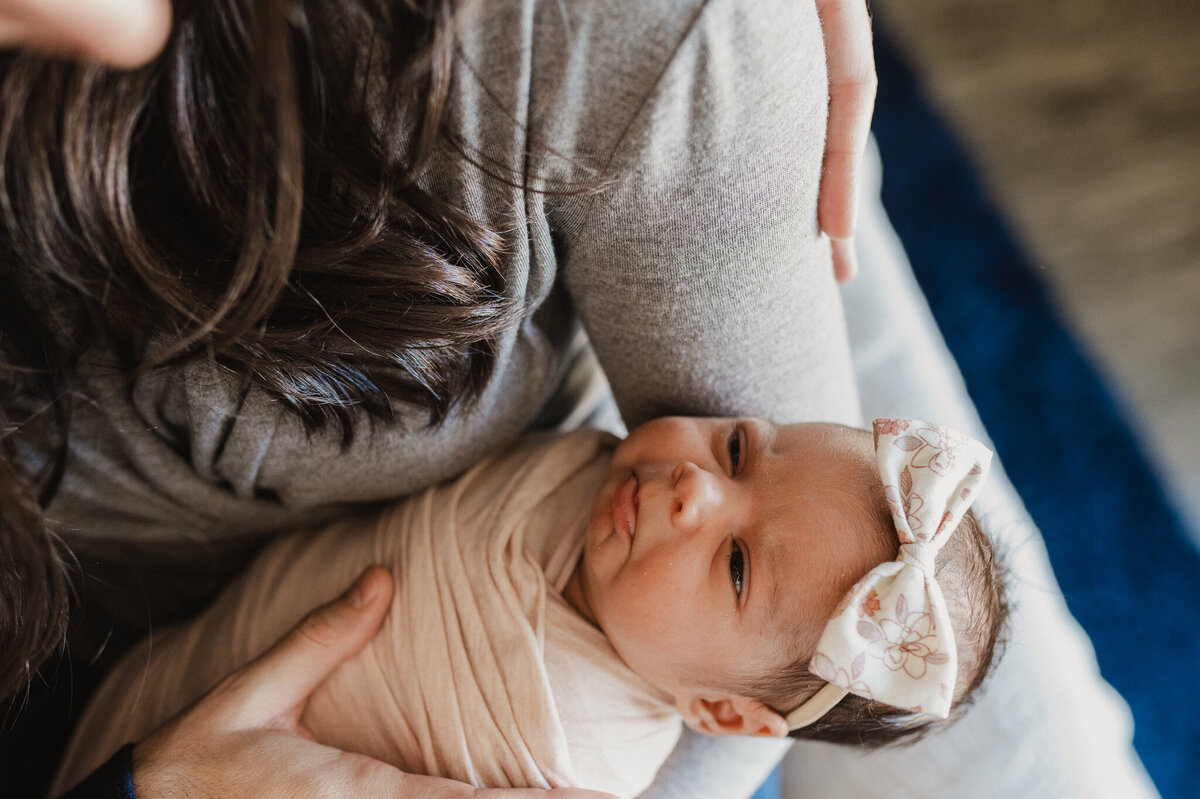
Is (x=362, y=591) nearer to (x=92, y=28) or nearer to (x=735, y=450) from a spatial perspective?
(x=735, y=450)

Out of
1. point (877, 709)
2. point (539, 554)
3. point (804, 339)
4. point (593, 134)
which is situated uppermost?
point (593, 134)

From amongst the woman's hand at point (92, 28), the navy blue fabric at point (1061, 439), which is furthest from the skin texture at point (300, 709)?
the navy blue fabric at point (1061, 439)

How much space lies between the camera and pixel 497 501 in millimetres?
957

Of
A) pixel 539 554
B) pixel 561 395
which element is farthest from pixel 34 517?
pixel 561 395

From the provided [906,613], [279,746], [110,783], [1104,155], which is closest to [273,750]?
[279,746]

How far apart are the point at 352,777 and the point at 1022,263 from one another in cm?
171

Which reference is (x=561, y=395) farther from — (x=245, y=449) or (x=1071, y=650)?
(x=1071, y=650)

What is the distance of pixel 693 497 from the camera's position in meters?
0.84

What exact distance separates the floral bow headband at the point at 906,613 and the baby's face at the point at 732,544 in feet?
0.11

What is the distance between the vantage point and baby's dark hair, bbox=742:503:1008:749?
2.79 feet

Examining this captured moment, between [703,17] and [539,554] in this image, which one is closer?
[703,17]

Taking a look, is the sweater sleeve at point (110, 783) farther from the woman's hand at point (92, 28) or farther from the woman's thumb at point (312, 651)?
the woman's hand at point (92, 28)

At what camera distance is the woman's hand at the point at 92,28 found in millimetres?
489

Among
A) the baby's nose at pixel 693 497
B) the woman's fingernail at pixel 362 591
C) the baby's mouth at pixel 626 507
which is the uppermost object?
the baby's nose at pixel 693 497
